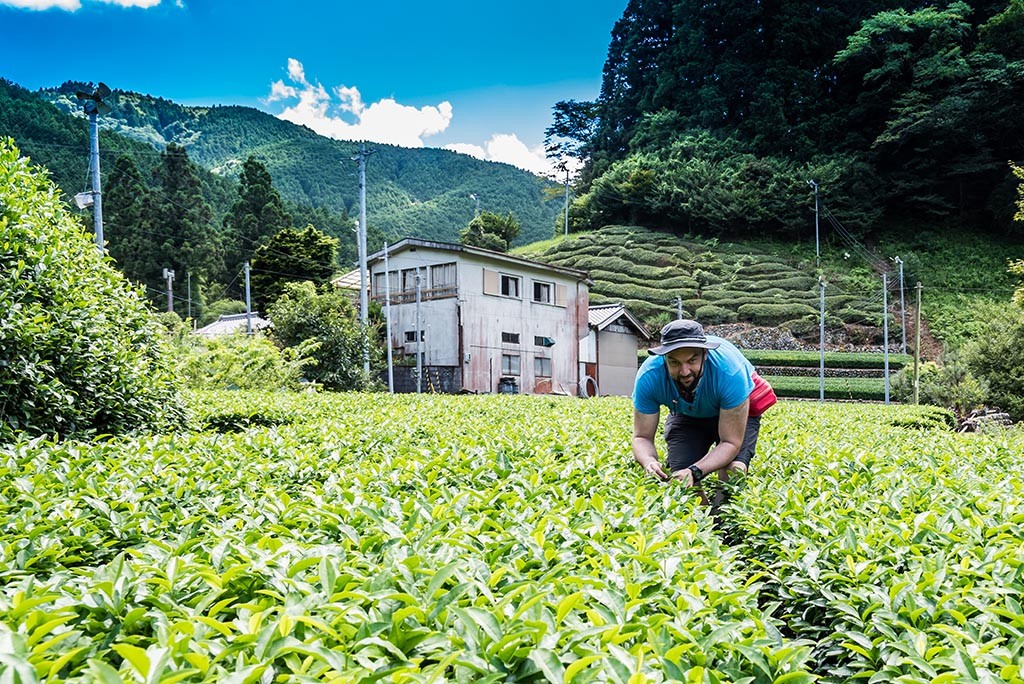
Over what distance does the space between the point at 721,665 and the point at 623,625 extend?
23cm

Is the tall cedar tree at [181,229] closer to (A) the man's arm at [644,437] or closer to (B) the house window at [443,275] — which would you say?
(B) the house window at [443,275]

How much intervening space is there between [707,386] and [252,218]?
154 feet

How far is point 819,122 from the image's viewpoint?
5375 centimetres

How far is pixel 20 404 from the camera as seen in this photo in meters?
4.16

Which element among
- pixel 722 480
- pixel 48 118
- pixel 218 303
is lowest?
pixel 722 480

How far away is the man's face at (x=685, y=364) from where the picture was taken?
146 inches

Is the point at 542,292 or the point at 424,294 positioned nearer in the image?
the point at 424,294

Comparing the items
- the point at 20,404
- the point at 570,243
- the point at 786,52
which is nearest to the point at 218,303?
the point at 570,243

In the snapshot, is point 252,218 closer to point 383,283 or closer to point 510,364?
point 383,283

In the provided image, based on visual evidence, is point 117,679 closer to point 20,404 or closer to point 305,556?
point 305,556

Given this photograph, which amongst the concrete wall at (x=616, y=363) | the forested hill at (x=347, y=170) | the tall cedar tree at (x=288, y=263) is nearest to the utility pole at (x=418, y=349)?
the concrete wall at (x=616, y=363)

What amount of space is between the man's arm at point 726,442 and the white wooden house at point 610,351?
25543 mm

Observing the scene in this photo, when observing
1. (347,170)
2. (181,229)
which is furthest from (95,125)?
(347,170)

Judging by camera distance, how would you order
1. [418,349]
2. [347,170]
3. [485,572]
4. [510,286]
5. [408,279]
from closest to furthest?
[485,572] < [418,349] < [408,279] < [510,286] < [347,170]
